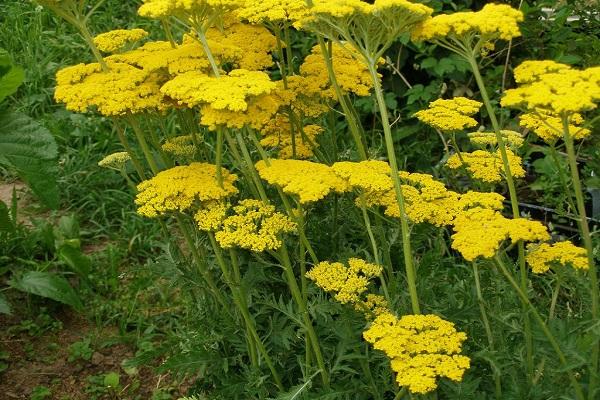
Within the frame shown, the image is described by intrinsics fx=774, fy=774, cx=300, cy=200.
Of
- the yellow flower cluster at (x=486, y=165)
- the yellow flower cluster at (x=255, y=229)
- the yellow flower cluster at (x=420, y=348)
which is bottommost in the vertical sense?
the yellow flower cluster at (x=420, y=348)

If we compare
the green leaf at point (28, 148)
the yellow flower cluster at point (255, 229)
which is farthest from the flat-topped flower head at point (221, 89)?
the green leaf at point (28, 148)

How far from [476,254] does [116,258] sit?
9.27 feet

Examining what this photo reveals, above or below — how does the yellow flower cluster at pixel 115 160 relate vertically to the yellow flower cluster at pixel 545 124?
below

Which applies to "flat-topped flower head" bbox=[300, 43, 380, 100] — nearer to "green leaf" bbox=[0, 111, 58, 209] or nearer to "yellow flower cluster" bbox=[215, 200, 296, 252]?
"yellow flower cluster" bbox=[215, 200, 296, 252]

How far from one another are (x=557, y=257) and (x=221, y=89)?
1.04m

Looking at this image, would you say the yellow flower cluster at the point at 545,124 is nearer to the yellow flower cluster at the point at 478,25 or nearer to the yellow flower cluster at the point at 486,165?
the yellow flower cluster at the point at 486,165

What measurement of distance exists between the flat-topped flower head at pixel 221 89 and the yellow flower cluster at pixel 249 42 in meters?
0.35

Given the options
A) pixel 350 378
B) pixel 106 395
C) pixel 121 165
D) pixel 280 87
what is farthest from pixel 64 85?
pixel 106 395

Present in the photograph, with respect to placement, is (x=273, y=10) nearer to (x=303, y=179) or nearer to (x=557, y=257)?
(x=303, y=179)

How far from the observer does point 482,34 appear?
2.07 m

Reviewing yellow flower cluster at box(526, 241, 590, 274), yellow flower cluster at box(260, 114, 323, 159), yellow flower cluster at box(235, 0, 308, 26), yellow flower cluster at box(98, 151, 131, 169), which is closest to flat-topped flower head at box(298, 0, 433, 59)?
yellow flower cluster at box(235, 0, 308, 26)

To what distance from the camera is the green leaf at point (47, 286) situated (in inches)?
151

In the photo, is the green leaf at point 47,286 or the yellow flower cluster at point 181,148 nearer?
the yellow flower cluster at point 181,148

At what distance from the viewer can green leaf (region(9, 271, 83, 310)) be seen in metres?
3.83
